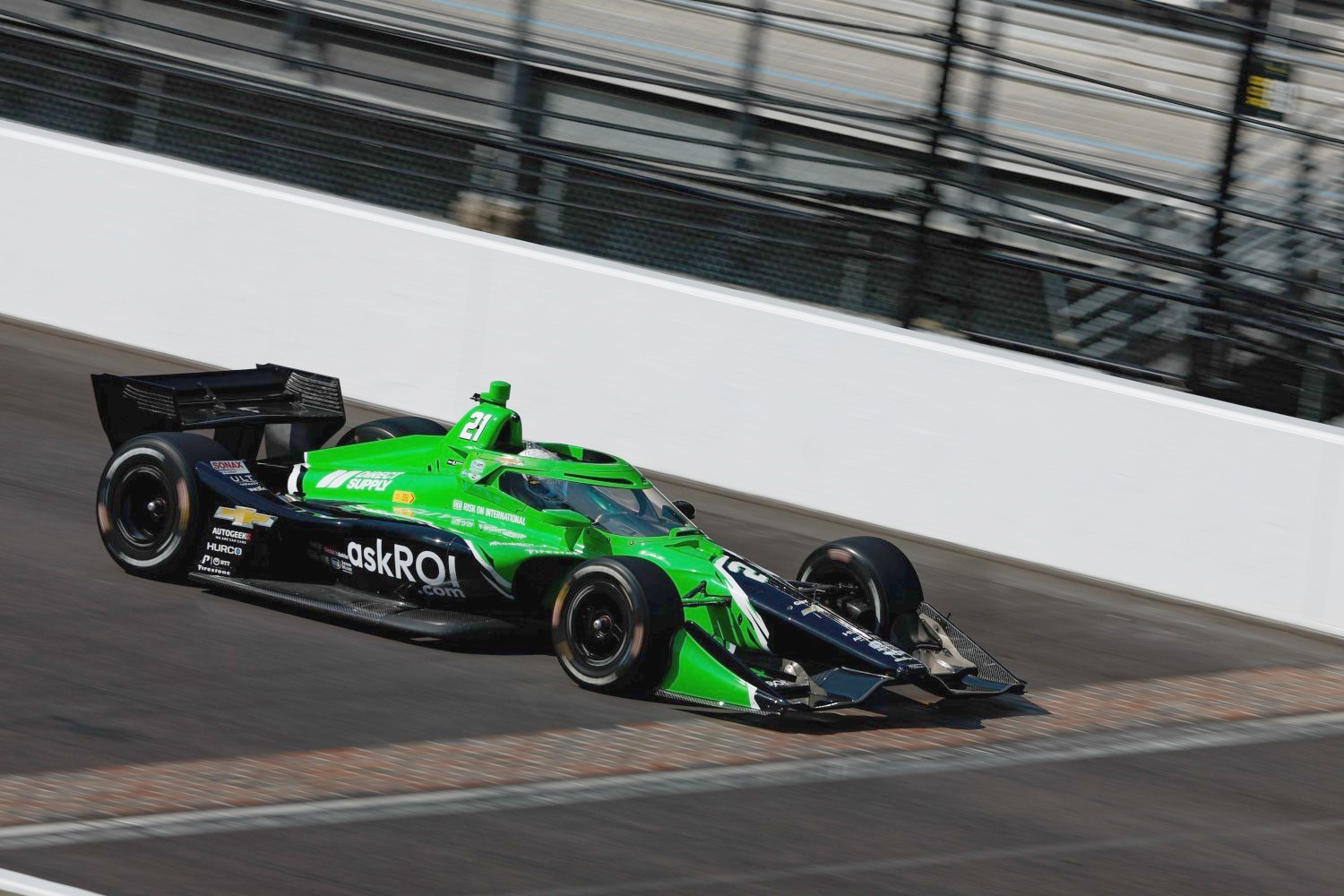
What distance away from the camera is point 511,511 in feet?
26.6

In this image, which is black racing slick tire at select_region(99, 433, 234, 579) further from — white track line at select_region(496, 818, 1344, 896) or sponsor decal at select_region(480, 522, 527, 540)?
white track line at select_region(496, 818, 1344, 896)

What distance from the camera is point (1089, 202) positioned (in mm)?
12617

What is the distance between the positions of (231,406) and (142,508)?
0.91 metres

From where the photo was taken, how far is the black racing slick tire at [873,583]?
A: 8227 mm

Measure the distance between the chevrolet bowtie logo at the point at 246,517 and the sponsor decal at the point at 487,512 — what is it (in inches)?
35.1

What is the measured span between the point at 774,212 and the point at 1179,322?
305cm

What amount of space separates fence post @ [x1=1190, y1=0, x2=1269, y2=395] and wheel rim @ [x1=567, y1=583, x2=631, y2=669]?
555cm

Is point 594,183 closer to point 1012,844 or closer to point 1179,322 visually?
point 1179,322

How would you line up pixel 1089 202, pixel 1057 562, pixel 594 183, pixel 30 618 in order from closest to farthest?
pixel 30 618, pixel 1057 562, pixel 1089 202, pixel 594 183

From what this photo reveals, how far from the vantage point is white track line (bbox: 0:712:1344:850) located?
226 inches

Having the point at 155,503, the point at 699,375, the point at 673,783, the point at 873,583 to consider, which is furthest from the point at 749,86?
the point at 673,783

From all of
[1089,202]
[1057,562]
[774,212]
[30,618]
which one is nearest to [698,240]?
[774,212]

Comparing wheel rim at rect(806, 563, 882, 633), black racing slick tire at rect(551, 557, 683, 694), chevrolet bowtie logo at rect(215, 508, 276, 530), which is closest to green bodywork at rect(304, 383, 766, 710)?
black racing slick tire at rect(551, 557, 683, 694)

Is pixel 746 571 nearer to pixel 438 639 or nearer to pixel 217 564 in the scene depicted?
pixel 438 639
